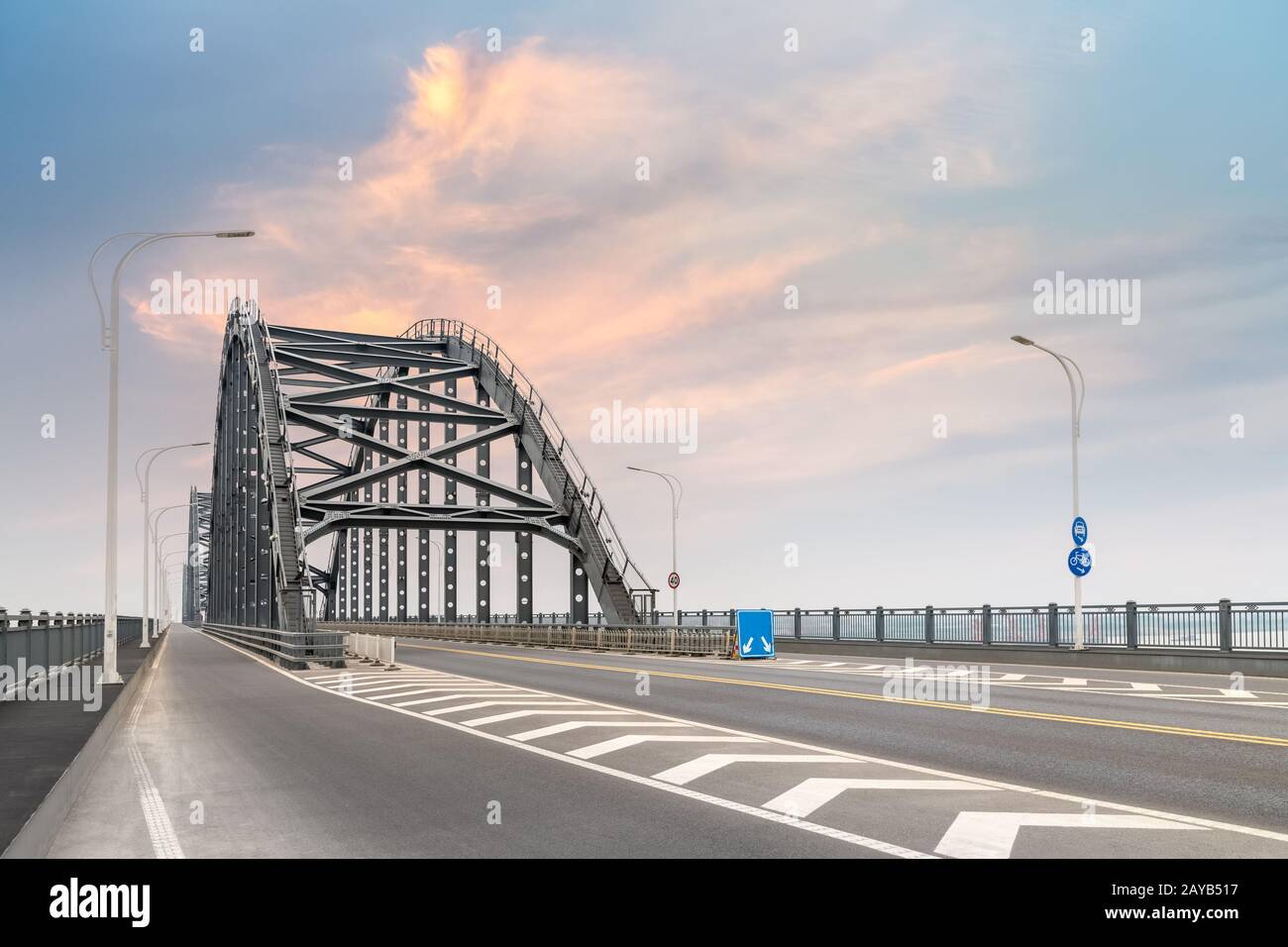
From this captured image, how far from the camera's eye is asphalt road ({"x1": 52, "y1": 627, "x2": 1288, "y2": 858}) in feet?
25.3

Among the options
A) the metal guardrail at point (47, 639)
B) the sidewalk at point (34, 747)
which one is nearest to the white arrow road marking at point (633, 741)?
the sidewalk at point (34, 747)

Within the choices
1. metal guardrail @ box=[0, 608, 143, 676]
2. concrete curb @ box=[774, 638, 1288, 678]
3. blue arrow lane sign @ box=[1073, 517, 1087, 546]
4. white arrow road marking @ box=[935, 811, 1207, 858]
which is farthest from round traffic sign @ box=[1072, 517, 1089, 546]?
metal guardrail @ box=[0, 608, 143, 676]

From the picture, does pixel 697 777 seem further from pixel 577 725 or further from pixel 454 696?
pixel 454 696

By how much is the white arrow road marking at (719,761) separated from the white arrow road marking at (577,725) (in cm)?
287

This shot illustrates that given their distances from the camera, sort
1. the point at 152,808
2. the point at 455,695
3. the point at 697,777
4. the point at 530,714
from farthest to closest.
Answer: the point at 455,695
the point at 530,714
the point at 697,777
the point at 152,808

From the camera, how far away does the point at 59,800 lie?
8.98m

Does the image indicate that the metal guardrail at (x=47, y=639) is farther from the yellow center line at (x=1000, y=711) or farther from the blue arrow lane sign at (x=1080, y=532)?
the blue arrow lane sign at (x=1080, y=532)

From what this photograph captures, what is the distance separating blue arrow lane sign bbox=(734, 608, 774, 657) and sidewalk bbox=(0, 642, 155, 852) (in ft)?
61.6

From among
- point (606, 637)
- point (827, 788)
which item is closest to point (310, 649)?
point (606, 637)

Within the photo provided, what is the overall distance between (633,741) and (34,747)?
628 cm

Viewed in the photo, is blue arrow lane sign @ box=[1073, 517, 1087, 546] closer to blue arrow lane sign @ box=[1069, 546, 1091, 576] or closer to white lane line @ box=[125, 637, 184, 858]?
blue arrow lane sign @ box=[1069, 546, 1091, 576]

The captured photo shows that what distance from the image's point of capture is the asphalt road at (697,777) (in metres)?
7.72
